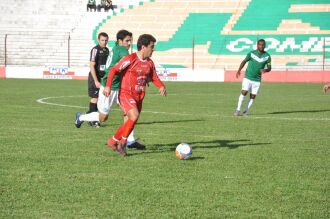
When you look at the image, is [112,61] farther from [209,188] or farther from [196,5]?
[196,5]

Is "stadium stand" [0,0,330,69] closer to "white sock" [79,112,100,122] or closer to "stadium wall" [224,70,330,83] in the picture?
"stadium wall" [224,70,330,83]


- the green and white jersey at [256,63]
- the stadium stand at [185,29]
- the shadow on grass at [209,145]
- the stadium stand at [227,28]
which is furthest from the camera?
the stadium stand at [185,29]

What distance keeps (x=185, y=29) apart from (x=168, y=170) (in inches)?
1716

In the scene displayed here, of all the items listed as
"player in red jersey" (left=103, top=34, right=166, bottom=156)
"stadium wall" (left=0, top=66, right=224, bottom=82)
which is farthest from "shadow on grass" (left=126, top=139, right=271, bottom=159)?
"stadium wall" (left=0, top=66, right=224, bottom=82)

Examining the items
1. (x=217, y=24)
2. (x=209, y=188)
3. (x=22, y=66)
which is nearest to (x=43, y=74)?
(x=22, y=66)

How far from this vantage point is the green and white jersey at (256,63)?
824 inches

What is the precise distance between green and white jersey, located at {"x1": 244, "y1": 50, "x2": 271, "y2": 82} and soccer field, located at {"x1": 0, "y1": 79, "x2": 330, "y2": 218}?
3.55m

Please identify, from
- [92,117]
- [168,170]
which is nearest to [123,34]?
[92,117]

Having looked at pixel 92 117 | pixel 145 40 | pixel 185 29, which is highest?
pixel 185 29

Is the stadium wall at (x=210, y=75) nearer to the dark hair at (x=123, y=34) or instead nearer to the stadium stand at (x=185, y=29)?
the stadium stand at (x=185, y=29)

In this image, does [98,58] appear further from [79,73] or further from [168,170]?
[79,73]

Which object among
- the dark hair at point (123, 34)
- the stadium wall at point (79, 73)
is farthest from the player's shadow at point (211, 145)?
the stadium wall at point (79, 73)

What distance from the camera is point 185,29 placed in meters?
52.3

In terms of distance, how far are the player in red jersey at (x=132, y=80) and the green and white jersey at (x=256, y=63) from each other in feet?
33.7
